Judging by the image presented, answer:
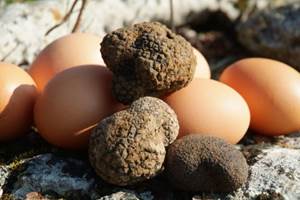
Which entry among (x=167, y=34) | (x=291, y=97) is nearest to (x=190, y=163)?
(x=167, y=34)

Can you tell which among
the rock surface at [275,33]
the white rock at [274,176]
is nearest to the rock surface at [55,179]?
the white rock at [274,176]

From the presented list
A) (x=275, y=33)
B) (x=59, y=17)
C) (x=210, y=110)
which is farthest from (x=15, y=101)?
(x=275, y=33)

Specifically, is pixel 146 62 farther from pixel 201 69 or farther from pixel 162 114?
pixel 201 69

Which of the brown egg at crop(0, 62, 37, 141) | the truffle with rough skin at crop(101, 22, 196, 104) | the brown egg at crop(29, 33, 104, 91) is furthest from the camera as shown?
the brown egg at crop(29, 33, 104, 91)

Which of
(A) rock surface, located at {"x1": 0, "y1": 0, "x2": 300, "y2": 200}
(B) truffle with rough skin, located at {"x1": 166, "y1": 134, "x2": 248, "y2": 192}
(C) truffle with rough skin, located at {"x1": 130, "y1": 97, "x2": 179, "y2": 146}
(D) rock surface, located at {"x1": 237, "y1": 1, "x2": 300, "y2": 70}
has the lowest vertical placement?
(D) rock surface, located at {"x1": 237, "y1": 1, "x2": 300, "y2": 70}

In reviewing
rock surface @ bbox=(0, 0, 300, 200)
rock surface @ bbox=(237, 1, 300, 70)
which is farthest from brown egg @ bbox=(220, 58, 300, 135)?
rock surface @ bbox=(237, 1, 300, 70)

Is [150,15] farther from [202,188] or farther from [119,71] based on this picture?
[202,188]

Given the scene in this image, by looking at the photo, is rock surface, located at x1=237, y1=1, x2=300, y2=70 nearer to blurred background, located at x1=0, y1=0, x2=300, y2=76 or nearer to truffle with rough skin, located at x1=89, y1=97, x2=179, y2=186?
blurred background, located at x1=0, y1=0, x2=300, y2=76

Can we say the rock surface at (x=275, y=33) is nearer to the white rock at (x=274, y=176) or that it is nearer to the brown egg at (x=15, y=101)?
the white rock at (x=274, y=176)
